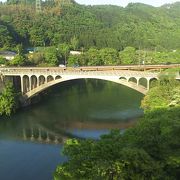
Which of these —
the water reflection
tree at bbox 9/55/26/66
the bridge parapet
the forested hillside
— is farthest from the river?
the forested hillside

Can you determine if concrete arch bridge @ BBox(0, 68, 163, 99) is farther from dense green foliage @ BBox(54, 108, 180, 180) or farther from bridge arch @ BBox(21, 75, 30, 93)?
dense green foliage @ BBox(54, 108, 180, 180)

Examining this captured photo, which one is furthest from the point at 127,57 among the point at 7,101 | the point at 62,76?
the point at 7,101

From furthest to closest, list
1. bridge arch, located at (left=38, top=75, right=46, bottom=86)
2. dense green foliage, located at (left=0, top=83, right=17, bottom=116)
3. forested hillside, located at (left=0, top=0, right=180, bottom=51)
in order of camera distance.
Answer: forested hillside, located at (left=0, top=0, right=180, bottom=51) < bridge arch, located at (left=38, top=75, right=46, bottom=86) < dense green foliage, located at (left=0, top=83, right=17, bottom=116)

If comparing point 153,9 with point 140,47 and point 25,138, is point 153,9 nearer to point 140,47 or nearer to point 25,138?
point 140,47

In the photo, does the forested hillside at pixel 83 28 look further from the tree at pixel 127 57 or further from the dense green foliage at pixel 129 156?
the dense green foliage at pixel 129 156

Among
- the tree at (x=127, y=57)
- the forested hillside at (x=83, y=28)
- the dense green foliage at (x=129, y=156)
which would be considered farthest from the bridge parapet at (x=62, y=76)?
the forested hillside at (x=83, y=28)

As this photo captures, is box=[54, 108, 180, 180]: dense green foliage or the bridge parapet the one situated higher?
box=[54, 108, 180, 180]: dense green foliage

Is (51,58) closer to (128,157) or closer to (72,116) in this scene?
(72,116)
